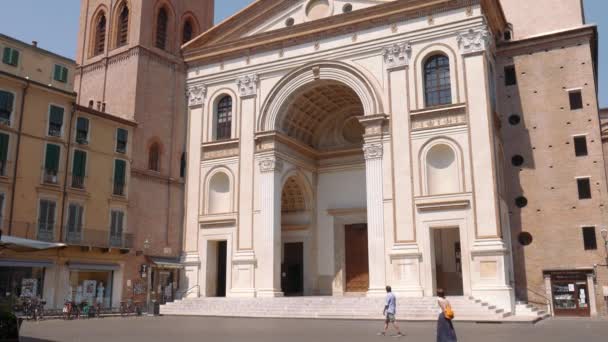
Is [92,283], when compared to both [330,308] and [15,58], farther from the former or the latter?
[330,308]

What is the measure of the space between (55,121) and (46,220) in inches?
182

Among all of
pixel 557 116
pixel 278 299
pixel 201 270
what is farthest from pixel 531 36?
pixel 201 270

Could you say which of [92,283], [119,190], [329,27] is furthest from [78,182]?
[329,27]

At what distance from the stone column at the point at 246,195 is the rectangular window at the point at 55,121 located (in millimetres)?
8421

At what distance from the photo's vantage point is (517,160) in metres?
26.3

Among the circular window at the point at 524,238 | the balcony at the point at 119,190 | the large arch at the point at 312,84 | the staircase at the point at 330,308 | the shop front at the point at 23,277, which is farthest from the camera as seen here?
the balcony at the point at 119,190

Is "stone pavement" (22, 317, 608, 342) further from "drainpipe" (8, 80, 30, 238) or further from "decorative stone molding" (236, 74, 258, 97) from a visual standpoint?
"decorative stone molding" (236, 74, 258, 97)

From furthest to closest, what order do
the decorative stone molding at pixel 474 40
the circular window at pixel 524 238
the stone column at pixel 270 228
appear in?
the stone column at pixel 270 228, the circular window at pixel 524 238, the decorative stone molding at pixel 474 40

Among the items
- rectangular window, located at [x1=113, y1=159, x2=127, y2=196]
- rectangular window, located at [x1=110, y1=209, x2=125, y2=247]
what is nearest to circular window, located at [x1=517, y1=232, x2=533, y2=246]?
rectangular window, located at [x1=110, y1=209, x2=125, y2=247]

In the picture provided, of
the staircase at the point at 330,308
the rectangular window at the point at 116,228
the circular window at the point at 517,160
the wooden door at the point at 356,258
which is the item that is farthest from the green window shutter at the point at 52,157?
the circular window at the point at 517,160

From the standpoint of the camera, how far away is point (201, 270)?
28500mm

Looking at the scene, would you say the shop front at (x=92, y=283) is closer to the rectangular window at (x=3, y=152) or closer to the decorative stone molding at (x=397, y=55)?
the rectangular window at (x=3, y=152)

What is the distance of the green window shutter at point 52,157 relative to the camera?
25266 mm

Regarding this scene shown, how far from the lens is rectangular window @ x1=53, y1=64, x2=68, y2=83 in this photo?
26609 mm
